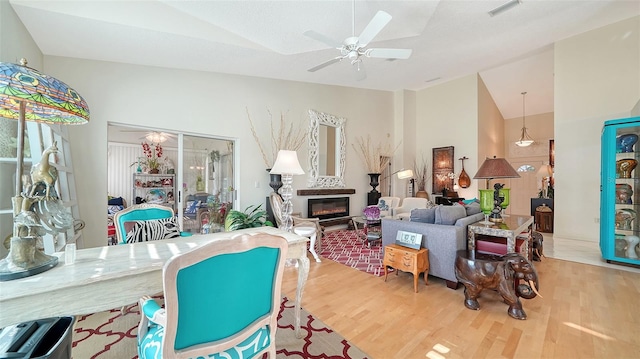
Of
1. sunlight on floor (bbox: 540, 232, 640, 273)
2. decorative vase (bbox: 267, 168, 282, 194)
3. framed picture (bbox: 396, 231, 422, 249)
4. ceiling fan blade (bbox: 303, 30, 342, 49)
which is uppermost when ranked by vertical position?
ceiling fan blade (bbox: 303, 30, 342, 49)

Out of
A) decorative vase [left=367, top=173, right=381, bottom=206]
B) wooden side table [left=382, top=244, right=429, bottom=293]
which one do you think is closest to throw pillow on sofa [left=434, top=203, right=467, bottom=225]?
wooden side table [left=382, top=244, right=429, bottom=293]

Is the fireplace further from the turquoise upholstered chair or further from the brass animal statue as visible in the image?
the brass animal statue

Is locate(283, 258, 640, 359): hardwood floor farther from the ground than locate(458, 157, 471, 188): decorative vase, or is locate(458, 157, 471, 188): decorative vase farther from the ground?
locate(458, 157, 471, 188): decorative vase

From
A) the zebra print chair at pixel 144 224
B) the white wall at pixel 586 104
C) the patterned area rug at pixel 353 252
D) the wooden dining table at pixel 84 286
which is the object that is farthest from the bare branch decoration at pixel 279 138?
the white wall at pixel 586 104

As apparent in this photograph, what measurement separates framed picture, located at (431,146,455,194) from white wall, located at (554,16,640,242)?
2342 mm

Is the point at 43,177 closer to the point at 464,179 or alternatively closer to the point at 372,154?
the point at 372,154

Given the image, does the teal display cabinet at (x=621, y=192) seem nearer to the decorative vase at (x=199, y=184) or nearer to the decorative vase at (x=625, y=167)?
the decorative vase at (x=625, y=167)

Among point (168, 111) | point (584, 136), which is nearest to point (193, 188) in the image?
point (168, 111)

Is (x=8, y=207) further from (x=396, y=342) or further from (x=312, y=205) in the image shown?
(x=312, y=205)

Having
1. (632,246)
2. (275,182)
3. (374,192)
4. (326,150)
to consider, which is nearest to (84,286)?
(275,182)

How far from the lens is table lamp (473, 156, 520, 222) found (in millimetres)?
2711

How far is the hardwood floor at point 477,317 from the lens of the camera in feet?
5.67

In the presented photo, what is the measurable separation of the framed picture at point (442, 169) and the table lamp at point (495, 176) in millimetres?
4034

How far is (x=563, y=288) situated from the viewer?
8.80 feet
